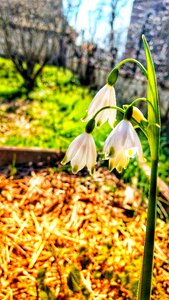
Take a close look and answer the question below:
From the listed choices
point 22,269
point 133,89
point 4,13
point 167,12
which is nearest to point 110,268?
point 22,269

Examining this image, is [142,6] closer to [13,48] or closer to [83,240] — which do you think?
[13,48]

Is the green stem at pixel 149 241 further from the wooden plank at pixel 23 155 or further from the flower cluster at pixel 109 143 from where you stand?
the wooden plank at pixel 23 155

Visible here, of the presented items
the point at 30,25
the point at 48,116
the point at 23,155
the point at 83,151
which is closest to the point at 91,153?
the point at 83,151

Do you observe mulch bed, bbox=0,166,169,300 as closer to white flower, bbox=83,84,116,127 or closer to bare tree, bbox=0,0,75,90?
white flower, bbox=83,84,116,127

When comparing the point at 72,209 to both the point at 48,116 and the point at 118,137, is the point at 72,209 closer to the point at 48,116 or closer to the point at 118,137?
the point at 118,137

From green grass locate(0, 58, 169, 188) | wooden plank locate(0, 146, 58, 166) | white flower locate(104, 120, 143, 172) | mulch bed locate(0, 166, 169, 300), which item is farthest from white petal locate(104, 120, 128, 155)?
wooden plank locate(0, 146, 58, 166)

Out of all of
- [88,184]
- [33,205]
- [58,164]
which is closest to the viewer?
[33,205]

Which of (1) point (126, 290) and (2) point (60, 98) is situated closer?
(1) point (126, 290)
